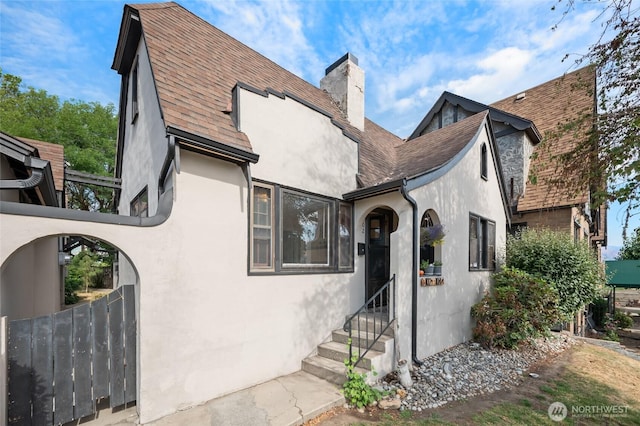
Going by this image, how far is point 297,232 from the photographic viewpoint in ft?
18.9

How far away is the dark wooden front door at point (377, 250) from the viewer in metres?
7.05

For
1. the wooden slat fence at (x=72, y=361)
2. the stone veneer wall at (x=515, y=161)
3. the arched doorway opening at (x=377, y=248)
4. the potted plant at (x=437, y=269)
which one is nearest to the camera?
the wooden slat fence at (x=72, y=361)

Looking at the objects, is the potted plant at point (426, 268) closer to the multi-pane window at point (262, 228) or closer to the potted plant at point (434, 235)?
the potted plant at point (434, 235)

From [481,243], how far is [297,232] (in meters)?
6.10

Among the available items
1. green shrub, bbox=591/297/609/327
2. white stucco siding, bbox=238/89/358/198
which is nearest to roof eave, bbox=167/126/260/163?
white stucco siding, bbox=238/89/358/198

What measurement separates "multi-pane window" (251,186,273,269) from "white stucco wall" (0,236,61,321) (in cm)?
276

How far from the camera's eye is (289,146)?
5.69m

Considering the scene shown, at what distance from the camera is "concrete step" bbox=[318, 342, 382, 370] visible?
500 centimetres

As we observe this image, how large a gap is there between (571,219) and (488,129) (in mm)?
4330

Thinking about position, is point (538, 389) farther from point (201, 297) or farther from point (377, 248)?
point (201, 297)

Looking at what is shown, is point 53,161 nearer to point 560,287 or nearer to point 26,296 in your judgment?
point 26,296

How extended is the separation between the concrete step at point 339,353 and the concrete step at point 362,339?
0.08 m

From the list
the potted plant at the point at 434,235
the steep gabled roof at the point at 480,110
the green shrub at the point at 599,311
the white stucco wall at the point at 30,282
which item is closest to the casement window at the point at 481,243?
the potted plant at the point at 434,235

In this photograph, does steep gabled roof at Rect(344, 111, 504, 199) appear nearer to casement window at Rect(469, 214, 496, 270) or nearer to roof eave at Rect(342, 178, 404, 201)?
roof eave at Rect(342, 178, 404, 201)
